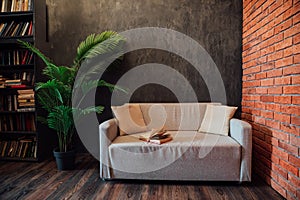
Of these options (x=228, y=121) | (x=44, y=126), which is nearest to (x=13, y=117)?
(x=44, y=126)

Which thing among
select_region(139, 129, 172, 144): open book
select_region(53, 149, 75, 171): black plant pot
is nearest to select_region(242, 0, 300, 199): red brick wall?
select_region(139, 129, 172, 144): open book

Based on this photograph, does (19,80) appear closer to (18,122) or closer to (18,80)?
(18,80)

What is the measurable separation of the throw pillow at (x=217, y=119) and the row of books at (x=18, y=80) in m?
2.26

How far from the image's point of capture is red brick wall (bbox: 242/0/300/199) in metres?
1.67

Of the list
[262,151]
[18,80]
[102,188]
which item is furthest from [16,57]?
[262,151]

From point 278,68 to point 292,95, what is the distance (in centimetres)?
32

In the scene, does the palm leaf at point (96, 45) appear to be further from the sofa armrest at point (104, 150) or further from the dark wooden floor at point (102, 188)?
the dark wooden floor at point (102, 188)

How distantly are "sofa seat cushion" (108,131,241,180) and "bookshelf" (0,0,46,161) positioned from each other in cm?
128

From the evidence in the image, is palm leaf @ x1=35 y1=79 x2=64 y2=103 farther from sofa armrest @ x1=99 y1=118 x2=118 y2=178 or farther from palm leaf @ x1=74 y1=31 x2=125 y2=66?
sofa armrest @ x1=99 y1=118 x2=118 y2=178

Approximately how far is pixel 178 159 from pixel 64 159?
1318 millimetres

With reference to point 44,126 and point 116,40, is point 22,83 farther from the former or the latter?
point 116,40

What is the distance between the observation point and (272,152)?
1.99m

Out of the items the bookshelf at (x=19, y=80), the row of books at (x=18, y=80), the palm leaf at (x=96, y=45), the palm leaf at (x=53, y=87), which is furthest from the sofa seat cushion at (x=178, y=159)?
the row of books at (x=18, y=80)

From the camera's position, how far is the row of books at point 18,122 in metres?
2.76
